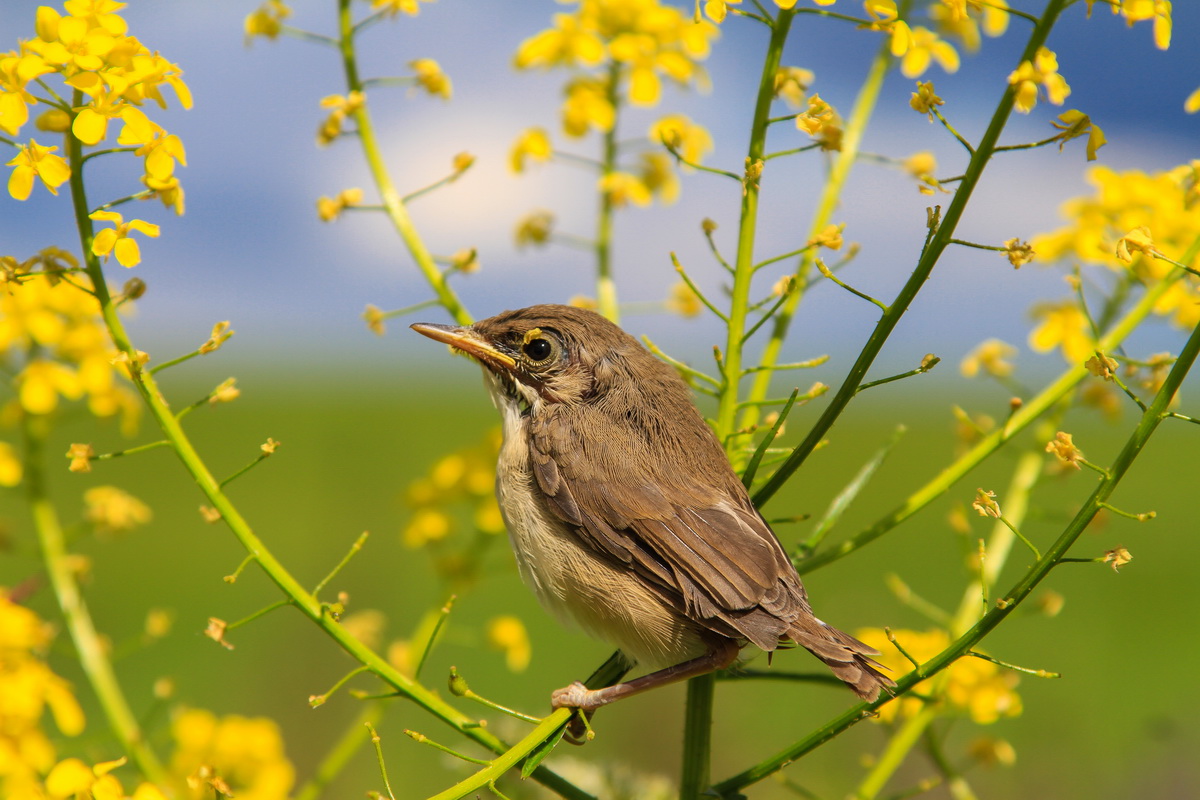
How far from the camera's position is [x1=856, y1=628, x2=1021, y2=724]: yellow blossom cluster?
9.94ft

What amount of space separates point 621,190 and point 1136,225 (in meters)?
1.64

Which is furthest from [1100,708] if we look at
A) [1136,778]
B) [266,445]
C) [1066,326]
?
[266,445]

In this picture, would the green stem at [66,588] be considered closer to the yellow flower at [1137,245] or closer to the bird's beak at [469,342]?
the bird's beak at [469,342]

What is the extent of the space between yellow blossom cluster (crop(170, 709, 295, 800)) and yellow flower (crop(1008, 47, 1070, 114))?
274cm

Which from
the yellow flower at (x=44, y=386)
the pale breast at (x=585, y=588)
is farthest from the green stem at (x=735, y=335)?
the yellow flower at (x=44, y=386)

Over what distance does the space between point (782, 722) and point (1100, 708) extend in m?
→ 2.44

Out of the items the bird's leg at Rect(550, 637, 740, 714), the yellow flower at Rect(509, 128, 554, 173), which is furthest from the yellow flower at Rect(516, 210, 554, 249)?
the bird's leg at Rect(550, 637, 740, 714)

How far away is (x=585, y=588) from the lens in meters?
2.95

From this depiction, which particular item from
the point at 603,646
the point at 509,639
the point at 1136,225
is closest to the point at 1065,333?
the point at 1136,225

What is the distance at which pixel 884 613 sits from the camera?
22.6 feet

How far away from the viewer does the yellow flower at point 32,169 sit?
2.23 meters

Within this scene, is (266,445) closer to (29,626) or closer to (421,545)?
(29,626)

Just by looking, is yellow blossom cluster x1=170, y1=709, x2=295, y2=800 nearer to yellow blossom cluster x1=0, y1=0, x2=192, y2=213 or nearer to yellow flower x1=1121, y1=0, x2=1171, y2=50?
yellow blossom cluster x1=0, y1=0, x2=192, y2=213

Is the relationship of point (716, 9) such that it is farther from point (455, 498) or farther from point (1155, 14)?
point (455, 498)
